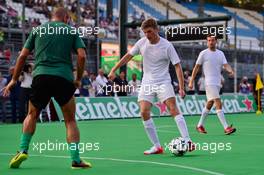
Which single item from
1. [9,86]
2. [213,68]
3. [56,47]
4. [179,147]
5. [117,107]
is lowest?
[117,107]

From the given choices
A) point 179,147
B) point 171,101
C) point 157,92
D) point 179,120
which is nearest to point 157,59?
point 157,92

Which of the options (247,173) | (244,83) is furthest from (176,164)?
(244,83)

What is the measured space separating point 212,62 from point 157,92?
15.7 ft

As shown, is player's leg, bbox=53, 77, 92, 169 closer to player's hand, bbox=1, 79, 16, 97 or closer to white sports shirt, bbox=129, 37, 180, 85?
player's hand, bbox=1, 79, 16, 97

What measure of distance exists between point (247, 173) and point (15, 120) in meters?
15.0

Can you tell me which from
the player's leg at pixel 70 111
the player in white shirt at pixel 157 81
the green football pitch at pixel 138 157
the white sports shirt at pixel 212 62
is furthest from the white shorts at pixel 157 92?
the white sports shirt at pixel 212 62

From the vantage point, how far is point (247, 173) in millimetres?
7668

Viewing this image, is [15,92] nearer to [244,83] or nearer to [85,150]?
[85,150]

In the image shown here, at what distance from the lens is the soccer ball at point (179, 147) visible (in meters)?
9.80

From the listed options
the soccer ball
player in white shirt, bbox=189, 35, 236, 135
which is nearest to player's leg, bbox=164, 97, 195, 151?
the soccer ball

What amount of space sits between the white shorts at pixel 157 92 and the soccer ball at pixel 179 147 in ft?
2.30

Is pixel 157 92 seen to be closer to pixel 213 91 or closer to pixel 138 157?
pixel 138 157

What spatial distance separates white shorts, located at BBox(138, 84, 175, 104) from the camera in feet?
33.1

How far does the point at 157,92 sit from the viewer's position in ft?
33.3
